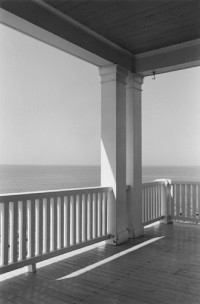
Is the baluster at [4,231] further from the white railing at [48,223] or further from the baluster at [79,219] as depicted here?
the baluster at [79,219]

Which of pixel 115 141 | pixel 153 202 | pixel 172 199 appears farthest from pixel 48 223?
pixel 172 199

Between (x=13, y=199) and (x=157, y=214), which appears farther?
(x=157, y=214)

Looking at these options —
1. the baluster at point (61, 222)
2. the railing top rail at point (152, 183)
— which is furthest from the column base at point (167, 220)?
the baluster at point (61, 222)

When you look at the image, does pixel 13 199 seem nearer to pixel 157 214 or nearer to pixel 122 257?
pixel 122 257

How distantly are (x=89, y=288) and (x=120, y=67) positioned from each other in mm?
2984

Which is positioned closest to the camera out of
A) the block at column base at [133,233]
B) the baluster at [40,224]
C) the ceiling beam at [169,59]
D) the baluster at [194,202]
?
the baluster at [40,224]

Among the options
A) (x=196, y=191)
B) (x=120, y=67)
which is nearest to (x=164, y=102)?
(x=196, y=191)

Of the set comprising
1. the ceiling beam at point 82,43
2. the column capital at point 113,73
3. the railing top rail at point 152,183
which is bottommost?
the railing top rail at point 152,183

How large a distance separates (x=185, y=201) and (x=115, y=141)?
2453 millimetres

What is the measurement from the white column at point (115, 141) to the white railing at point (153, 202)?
978 mm

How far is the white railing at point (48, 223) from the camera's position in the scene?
3.06 meters

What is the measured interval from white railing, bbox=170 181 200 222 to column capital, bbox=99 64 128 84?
2.58 meters

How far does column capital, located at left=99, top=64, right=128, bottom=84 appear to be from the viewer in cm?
441

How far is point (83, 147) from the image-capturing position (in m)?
41.5
